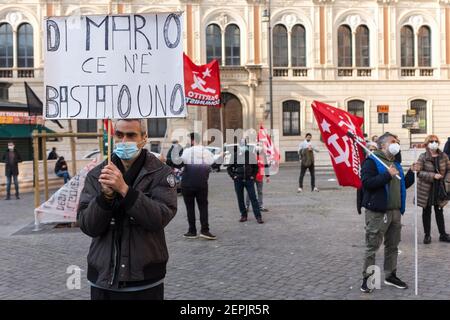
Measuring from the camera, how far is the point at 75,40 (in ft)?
15.8

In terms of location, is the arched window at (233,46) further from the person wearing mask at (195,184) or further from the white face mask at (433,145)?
the white face mask at (433,145)

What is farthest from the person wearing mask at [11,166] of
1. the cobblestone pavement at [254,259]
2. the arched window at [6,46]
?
the arched window at [6,46]

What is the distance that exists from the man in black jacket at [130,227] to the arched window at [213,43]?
3137 centimetres

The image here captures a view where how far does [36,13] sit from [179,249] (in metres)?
28.7

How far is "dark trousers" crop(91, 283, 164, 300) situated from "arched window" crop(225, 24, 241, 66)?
31.6 m

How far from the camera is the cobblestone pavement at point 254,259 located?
6.06m

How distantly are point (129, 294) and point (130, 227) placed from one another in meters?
0.45

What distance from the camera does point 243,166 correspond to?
35.7ft

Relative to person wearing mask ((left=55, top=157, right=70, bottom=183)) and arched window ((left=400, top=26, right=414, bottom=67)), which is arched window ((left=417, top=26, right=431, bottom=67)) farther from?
person wearing mask ((left=55, top=157, right=70, bottom=183))

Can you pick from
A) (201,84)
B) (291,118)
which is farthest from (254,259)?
(291,118)

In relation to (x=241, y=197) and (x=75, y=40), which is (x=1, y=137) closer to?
(x=241, y=197)

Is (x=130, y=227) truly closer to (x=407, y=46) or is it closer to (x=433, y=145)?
(x=433, y=145)
